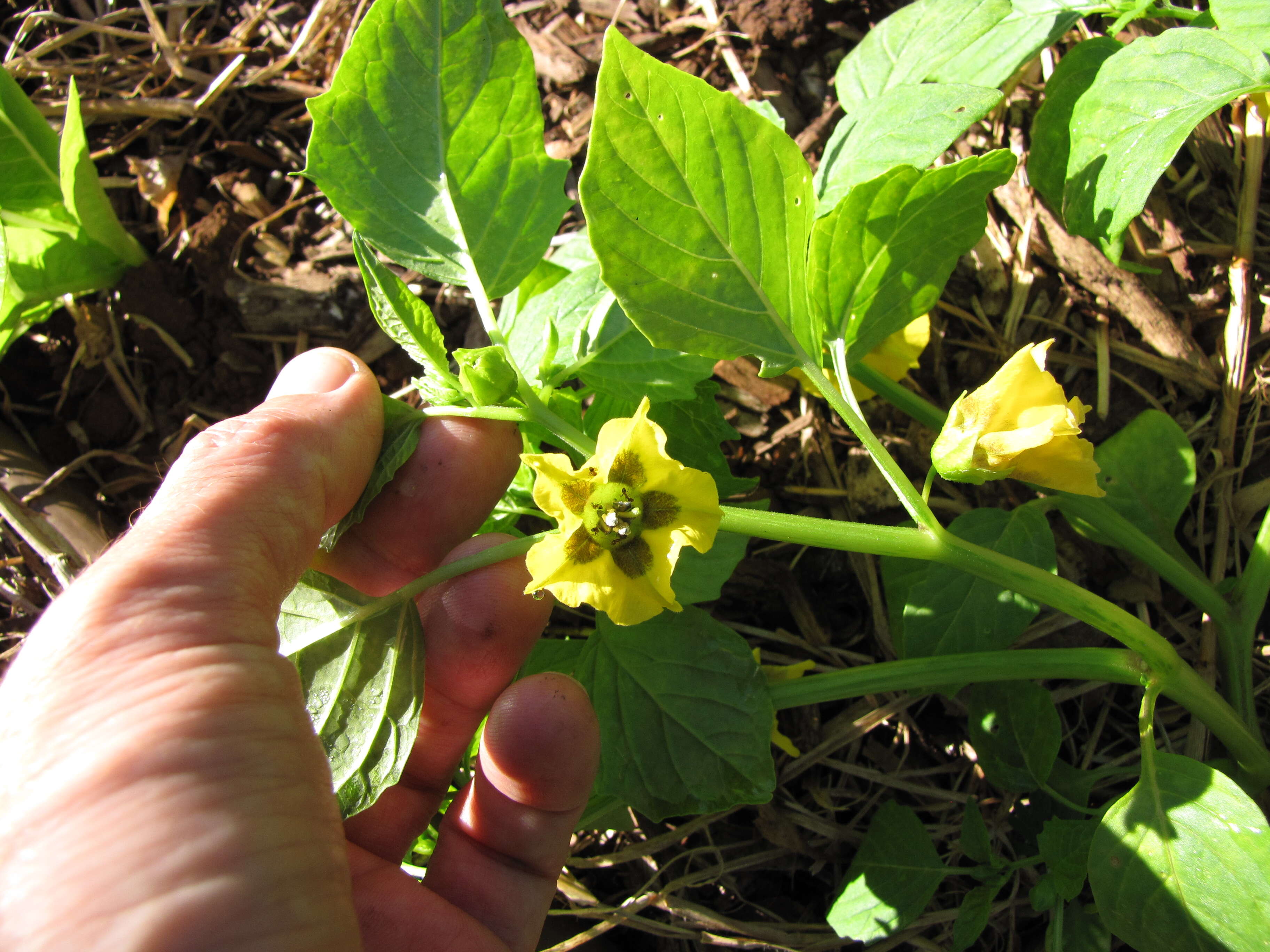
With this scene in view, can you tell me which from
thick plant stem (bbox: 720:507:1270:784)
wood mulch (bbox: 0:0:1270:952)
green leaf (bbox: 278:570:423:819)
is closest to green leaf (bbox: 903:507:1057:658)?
thick plant stem (bbox: 720:507:1270:784)

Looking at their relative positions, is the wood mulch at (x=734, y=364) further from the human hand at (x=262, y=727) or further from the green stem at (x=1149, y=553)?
the human hand at (x=262, y=727)

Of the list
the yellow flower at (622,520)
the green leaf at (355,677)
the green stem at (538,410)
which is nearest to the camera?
the yellow flower at (622,520)

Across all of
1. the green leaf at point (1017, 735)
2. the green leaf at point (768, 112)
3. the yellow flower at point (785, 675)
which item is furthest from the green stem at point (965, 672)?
the green leaf at point (768, 112)

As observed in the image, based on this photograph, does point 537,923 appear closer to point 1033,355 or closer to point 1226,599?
point 1033,355

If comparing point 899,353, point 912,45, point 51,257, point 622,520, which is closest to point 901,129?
point 912,45

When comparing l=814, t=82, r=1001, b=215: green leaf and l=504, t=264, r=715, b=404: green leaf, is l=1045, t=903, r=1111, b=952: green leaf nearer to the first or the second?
l=504, t=264, r=715, b=404: green leaf

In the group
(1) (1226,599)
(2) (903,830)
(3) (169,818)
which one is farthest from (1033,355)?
(3) (169,818)
